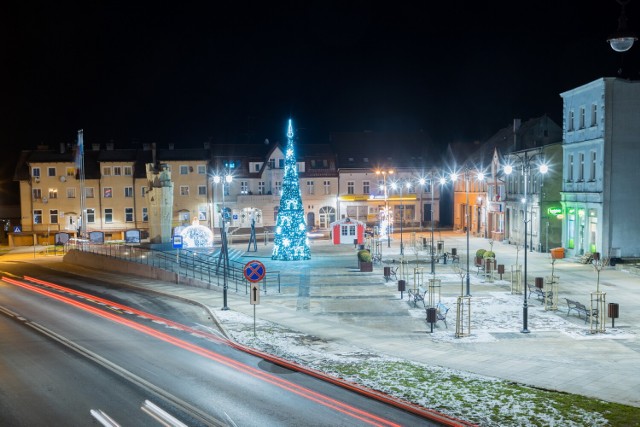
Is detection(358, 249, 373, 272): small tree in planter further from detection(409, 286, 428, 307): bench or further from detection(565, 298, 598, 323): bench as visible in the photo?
detection(565, 298, 598, 323): bench

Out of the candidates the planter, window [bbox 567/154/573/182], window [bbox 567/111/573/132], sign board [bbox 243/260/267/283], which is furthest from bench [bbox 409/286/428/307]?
window [bbox 567/111/573/132]

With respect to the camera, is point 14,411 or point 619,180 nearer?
point 14,411

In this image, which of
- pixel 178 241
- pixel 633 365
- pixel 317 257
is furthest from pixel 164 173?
pixel 633 365

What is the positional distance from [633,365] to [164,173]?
39278mm

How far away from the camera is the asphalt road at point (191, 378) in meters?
13.4

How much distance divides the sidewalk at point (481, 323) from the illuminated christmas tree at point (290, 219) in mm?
3654

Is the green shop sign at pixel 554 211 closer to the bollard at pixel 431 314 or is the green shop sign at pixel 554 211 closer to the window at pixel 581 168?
the window at pixel 581 168

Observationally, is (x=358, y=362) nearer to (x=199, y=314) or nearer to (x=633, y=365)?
(x=633, y=365)

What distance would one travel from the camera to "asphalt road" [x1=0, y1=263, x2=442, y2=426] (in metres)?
13.4

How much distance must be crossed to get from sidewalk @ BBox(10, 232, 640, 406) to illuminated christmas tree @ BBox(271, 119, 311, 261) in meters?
3.65

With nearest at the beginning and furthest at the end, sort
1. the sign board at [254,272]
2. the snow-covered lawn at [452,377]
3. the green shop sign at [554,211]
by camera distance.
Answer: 1. the snow-covered lawn at [452,377]
2. the sign board at [254,272]
3. the green shop sign at [554,211]

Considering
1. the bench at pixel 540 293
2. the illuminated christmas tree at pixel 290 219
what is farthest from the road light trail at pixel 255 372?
the illuminated christmas tree at pixel 290 219

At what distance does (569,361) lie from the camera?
18.0 meters

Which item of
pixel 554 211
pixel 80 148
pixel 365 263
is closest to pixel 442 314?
pixel 365 263
